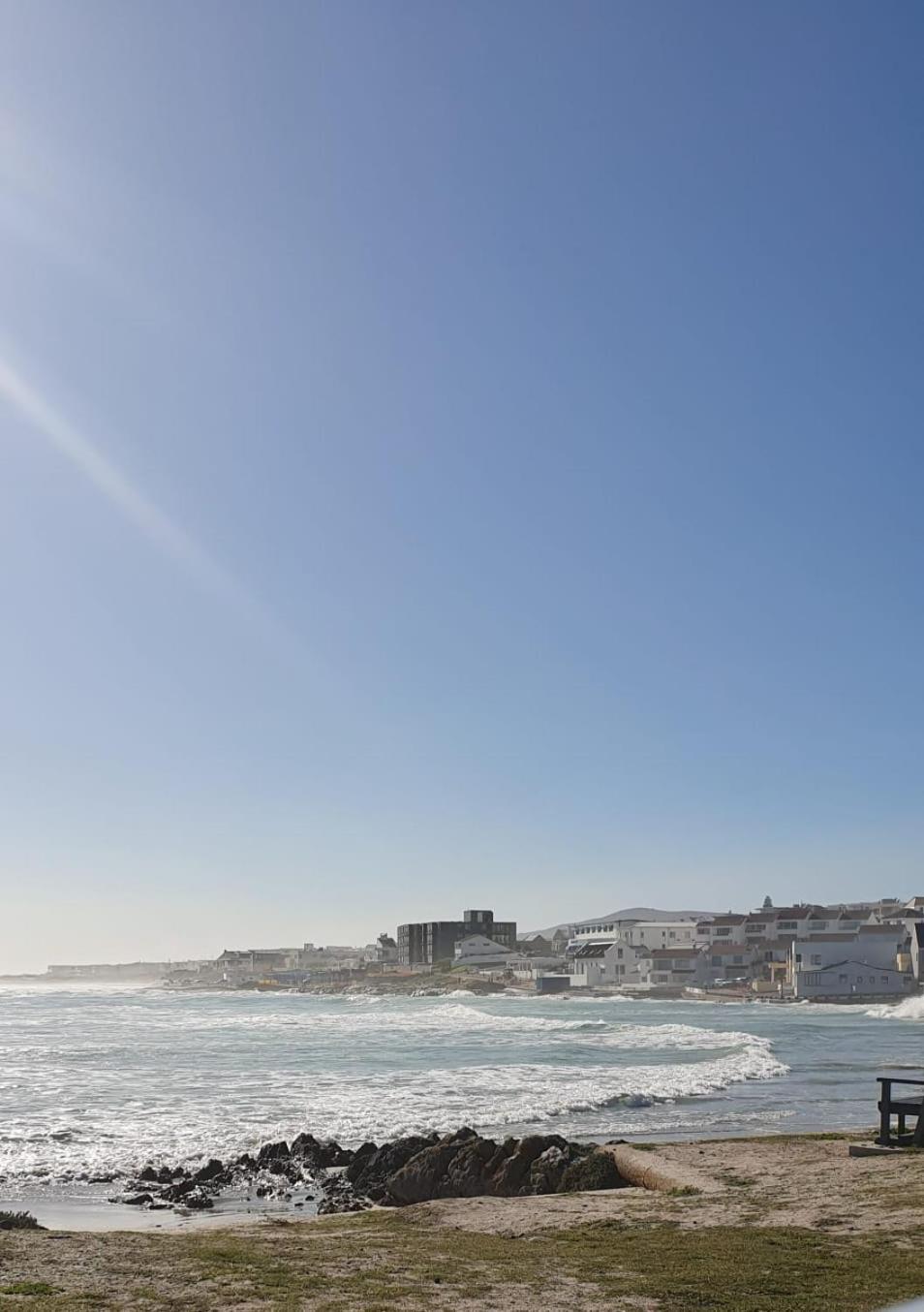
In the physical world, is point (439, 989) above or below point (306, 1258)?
below

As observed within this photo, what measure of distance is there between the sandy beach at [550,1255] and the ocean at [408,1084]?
26.5ft

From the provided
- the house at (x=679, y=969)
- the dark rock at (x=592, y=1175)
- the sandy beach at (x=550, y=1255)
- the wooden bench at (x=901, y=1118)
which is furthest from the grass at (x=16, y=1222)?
the house at (x=679, y=969)

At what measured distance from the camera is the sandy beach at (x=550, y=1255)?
1052 cm

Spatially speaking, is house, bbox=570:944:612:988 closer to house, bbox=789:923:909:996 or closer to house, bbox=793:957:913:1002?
house, bbox=789:923:909:996

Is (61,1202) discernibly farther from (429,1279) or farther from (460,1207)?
(429,1279)

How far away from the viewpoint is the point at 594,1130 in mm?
26625

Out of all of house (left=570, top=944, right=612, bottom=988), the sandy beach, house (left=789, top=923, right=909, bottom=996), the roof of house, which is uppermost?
the sandy beach

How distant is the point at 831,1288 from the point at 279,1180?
13988 millimetres

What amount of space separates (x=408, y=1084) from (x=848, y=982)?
279ft

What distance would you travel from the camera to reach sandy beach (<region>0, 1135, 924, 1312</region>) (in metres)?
10.5

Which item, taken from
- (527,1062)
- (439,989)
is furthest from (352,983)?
(527,1062)

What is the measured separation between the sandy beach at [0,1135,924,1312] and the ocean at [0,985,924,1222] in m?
8.09

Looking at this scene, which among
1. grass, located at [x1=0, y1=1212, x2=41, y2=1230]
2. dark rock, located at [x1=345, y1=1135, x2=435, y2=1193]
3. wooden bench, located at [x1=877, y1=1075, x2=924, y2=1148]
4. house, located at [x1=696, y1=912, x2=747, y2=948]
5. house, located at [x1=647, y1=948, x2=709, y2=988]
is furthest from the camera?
house, located at [x1=696, y1=912, x2=747, y2=948]

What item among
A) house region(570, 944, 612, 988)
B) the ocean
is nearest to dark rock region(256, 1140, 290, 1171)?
the ocean
